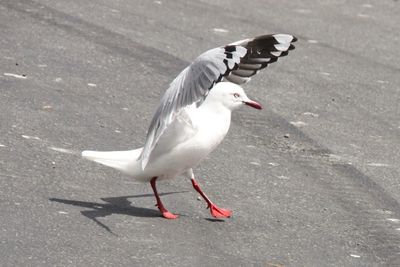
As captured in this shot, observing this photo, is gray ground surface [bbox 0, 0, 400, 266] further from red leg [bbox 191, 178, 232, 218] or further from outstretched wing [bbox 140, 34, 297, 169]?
outstretched wing [bbox 140, 34, 297, 169]

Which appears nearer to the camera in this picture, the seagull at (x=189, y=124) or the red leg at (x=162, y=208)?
the seagull at (x=189, y=124)

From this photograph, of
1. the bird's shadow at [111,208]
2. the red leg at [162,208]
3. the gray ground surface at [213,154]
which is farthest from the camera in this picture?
the red leg at [162,208]

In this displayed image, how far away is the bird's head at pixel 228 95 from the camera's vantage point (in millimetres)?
6375

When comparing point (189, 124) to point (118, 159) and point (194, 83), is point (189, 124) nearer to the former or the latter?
point (194, 83)

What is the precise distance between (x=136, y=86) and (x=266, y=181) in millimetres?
2128

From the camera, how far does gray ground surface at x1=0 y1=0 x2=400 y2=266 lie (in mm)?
6027

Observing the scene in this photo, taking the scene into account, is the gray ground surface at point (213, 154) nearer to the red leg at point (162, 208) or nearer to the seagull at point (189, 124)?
the red leg at point (162, 208)

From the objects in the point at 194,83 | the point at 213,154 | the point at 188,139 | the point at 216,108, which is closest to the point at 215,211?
the point at 188,139

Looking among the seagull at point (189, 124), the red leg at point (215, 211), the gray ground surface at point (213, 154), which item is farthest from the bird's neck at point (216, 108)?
the gray ground surface at point (213, 154)

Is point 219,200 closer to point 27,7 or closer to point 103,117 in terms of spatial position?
point 103,117

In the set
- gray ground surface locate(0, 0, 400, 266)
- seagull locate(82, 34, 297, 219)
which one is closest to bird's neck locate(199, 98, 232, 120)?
seagull locate(82, 34, 297, 219)

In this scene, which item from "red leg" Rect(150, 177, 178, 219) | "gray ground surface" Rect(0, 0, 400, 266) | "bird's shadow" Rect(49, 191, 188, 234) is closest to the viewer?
"gray ground surface" Rect(0, 0, 400, 266)

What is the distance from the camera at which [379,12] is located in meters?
12.3

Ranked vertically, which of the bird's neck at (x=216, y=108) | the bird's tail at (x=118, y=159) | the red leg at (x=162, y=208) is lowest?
the red leg at (x=162, y=208)
